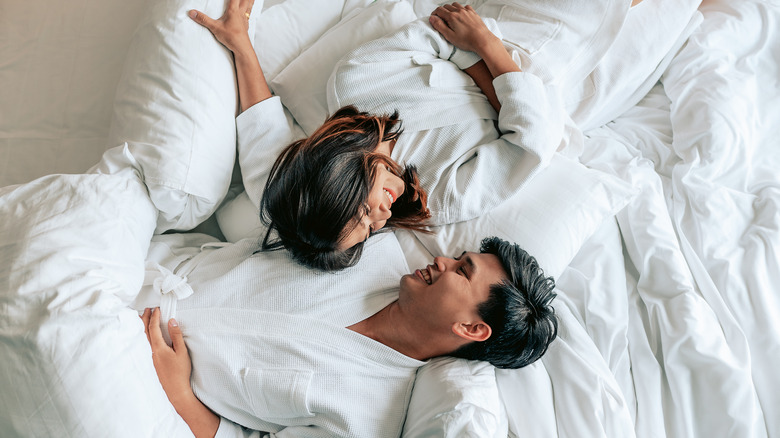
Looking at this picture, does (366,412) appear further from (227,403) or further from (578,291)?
(578,291)

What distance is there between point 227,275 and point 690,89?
1307mm

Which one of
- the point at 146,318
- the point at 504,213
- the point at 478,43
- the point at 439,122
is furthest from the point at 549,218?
the point at 146,318

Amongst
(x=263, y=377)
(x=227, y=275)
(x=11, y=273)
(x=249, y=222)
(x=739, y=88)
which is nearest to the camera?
(x=11, y=273)

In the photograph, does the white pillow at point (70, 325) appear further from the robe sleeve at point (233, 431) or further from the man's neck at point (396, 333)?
the man's neck at point (396, 333)

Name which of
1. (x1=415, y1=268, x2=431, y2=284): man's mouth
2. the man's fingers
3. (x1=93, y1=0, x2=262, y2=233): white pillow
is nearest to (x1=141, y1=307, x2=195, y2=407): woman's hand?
the man's fingers

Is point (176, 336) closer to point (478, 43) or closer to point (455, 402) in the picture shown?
point (455, 402)

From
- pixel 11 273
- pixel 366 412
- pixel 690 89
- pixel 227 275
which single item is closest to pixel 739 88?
pixel 690 89

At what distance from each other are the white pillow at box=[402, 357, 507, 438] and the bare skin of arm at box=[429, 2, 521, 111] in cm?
64

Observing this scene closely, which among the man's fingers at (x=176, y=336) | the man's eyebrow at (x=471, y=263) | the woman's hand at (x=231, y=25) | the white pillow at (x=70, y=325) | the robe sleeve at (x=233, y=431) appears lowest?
the robe sleeve at (x=233, y=431)

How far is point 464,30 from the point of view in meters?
1.31

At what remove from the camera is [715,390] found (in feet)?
3.57

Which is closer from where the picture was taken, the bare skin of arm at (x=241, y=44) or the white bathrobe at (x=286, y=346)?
the white bathrobe at (x=286, y=346)

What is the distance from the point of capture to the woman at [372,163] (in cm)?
107

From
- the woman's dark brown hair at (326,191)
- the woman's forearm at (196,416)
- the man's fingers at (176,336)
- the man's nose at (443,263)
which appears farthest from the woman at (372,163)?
the woman's forearm at (196,416)
